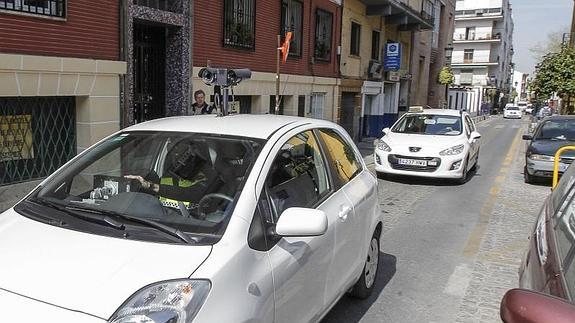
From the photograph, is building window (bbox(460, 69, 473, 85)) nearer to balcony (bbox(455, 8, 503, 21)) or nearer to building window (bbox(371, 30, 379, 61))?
balcony (bbox(455, 8, 503, 21))

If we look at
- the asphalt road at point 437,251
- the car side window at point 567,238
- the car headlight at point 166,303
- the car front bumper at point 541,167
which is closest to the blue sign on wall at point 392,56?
the asphalt road at point 437,251

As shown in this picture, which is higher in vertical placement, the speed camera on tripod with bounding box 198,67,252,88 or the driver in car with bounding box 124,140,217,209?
the speed camera on tripod with bounding box 198,67,252,88

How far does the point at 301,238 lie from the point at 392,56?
64.7 feet

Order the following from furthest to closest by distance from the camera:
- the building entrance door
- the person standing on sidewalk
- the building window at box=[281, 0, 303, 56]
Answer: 1. the building window at box=[281, 0, 303, 56]
2. the building entrance door
3. the person standing on sidewalk

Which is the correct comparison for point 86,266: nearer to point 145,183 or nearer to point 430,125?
point 145,183

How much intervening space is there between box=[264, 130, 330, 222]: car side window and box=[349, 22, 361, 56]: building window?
1572 cm

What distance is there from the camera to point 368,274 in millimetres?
4344

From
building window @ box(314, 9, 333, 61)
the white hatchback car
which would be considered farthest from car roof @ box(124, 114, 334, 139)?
the white hatchback car

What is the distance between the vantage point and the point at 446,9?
34.6 metres

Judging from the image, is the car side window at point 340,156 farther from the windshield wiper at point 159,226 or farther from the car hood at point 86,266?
the car hood at point 86,266

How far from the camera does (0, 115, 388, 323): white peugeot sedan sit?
2.03 m

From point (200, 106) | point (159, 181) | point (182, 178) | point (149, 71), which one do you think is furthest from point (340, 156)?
point (149, 71)

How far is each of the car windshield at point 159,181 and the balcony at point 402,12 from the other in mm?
17098

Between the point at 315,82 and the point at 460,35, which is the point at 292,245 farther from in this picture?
the point at 460,35
